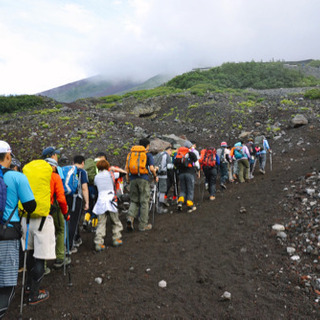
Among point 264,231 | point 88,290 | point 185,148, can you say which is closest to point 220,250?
point 264,231

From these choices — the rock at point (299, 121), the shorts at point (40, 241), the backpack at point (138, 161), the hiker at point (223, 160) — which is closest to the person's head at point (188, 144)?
the backpack at point (138, 161)

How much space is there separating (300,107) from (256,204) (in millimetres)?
20378

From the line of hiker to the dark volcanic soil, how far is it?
432mm

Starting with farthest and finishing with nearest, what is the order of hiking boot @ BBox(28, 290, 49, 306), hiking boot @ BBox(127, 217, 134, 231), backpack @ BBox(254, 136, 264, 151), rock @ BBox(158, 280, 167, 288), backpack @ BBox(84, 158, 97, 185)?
backpack @ BBox(254, 136, 264, 151), backpack @ BBox(84, 158, 97, 185), hiking boot @ BBox(127, 217, 134, 231), rock @ BBox(158, 280, 167, 288), hiking boot @ BBox(28, 290, 49, 306)

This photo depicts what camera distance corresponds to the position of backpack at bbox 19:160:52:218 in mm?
4438

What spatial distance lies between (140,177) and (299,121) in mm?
18579

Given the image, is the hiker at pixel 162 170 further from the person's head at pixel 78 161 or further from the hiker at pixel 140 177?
the person's head at pixel 78 161

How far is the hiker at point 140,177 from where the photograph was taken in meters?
7.50

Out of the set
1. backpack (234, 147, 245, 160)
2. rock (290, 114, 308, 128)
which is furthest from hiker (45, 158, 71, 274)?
rock (290, 114, 308, 128)

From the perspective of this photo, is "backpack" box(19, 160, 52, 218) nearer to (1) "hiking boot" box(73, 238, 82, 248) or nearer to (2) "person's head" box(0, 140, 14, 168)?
(2) "person's head" box(0, 140, 14, 168)

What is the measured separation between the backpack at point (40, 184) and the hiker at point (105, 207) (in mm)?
2295

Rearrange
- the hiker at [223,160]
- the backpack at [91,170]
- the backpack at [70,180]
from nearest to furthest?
the backpack at [70,180]
the backpack at [91,170]
the hiker at [223,160]

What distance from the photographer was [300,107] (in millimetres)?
25078

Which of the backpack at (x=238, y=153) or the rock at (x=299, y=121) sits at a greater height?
the rock at (x=299, y=121)
